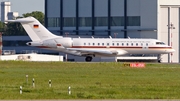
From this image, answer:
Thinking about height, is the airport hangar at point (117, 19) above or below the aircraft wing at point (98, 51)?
above

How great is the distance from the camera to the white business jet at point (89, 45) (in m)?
75.6

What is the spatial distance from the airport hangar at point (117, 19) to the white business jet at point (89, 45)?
1515cm

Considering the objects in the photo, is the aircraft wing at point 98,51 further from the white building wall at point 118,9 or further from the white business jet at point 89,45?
the white building wall at point 118,9

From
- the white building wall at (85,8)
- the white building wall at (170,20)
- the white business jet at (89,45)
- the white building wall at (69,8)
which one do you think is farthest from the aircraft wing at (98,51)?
the white building wall at (69,8)

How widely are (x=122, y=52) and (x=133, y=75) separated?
2814 cm

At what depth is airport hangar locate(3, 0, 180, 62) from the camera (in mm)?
95875

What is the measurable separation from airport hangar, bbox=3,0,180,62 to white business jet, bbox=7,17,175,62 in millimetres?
15147

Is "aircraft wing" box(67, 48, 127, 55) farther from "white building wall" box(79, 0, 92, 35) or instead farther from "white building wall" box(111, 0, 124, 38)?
"white building wall" box(79, 0, 92, 35)

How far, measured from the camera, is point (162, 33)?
96.8 meters

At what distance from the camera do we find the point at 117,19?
101438 mm

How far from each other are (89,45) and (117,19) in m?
25.8

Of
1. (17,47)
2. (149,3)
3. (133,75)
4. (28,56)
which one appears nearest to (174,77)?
(133,75)

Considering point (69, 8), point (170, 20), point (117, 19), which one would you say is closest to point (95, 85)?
point (170, 20)

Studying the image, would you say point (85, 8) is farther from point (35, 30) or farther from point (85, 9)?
point (35, 30)
